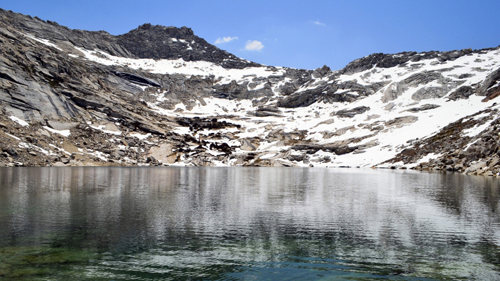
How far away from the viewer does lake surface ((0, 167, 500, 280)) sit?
15.4 metres

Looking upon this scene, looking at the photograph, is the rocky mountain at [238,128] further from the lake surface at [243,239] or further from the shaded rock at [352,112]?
the lake surface at [243,239]

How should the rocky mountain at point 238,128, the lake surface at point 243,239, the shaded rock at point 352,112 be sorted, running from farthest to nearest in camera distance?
the shaded rock at point 352,112
the rocky mountain at point 238,128
the lake surface at point 243,239

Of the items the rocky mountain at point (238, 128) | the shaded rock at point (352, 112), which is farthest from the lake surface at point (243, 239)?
the shaded rock at point (352, 112)

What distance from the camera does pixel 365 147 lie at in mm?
142375

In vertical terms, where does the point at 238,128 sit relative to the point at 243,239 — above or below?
above

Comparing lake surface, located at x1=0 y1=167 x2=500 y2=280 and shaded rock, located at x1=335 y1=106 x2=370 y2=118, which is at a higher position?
shaded rock, located at x1=335 y1=106 x2=370 y2=118

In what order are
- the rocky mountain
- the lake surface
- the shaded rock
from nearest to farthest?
the lake surface
the rocky mountain
the shaded rock

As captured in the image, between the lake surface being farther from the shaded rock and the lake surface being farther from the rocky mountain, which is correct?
the shaded rock

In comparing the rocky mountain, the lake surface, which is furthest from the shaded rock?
the lake surface

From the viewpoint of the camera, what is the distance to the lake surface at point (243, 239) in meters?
15.4

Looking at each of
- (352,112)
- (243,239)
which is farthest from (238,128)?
(243,239)

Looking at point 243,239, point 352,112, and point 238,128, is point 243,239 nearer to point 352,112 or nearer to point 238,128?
point 238,128

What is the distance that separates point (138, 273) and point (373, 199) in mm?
30911

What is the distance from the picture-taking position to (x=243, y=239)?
818 inches
